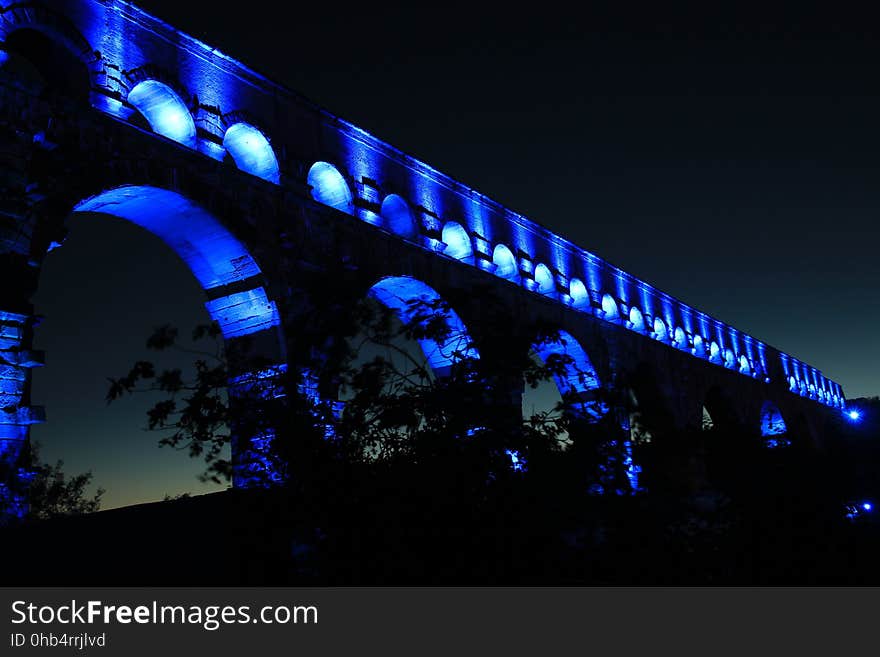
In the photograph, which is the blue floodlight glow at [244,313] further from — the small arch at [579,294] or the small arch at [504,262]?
the small arch at [579,294]

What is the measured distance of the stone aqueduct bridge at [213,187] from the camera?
A: 330 inches

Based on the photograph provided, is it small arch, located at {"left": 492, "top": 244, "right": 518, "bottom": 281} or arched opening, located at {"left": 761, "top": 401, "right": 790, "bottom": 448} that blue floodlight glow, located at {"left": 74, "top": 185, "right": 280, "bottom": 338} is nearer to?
small arch, located at {"left": 492, "top": 244, "right": 518, "bottom": 281}

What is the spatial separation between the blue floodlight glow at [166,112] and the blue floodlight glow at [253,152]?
1.15 m

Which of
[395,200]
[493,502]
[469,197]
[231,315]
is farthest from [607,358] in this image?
[493,502]

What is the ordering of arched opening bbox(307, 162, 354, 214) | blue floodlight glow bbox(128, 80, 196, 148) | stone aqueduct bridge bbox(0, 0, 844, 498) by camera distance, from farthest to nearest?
arched opening bbox(307, 162, 354, 214), blue floodlight glow bbox(128, 80, 196, 148), stone aqueduct bridge bbox(0, 0, 844, 498)

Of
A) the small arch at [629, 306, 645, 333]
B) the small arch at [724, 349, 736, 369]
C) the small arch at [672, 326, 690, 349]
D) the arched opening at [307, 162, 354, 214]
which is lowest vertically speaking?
the arched opening at [307, 162, 354, 214]

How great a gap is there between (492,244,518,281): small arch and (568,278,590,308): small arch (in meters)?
3.58

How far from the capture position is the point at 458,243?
56.4ft

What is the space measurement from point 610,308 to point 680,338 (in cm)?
708

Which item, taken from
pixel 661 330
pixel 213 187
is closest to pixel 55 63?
pixel 213 187

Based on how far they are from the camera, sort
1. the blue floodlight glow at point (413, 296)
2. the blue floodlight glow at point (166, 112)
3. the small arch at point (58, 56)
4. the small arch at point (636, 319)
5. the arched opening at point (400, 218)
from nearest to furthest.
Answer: the small arch at point (58, 56) → the blue floodlight glow at point (166, 112) → the blue floodlight glow at point (413, 296) → the arched opening at point (400, 218) → the small arch at point (636, 319)

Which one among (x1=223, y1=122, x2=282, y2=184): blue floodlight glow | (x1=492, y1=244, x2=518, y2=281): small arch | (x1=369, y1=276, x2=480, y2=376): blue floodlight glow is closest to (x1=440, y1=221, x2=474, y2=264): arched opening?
(x1=492, y1=244, x2=518, y2=281): small arch

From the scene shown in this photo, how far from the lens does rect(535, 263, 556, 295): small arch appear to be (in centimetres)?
2041

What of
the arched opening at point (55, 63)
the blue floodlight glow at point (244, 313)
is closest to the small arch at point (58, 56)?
the arched opening at point (55, 63)
